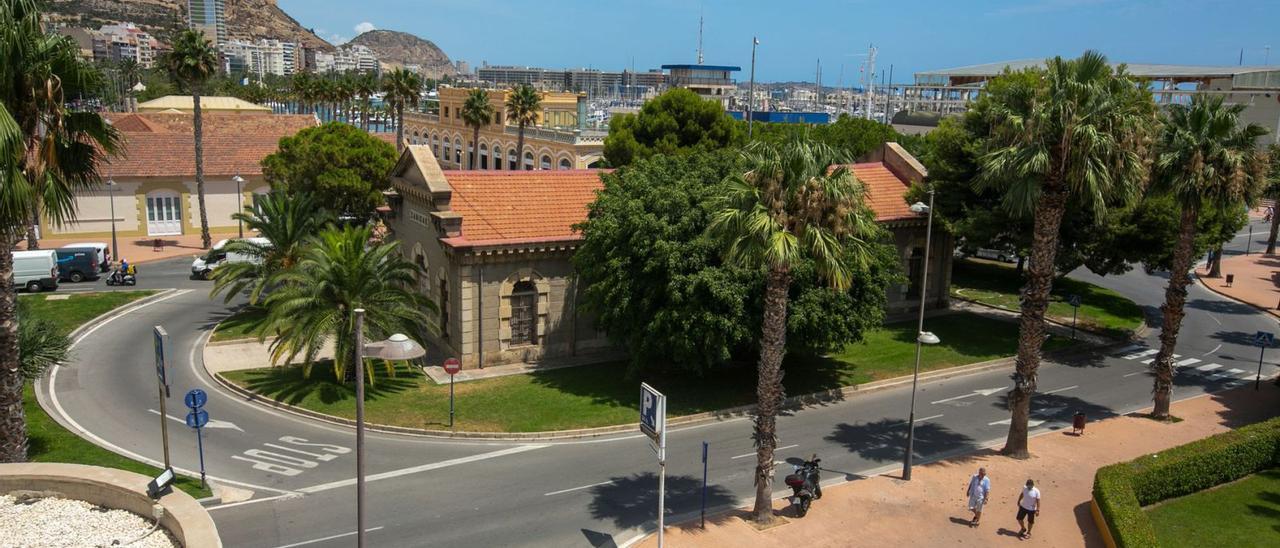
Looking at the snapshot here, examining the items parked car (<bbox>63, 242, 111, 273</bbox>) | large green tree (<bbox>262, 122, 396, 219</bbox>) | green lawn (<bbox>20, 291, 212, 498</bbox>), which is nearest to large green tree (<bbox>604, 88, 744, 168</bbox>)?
large green tree (<bbox>262, 122, 396, 219</bbox>)

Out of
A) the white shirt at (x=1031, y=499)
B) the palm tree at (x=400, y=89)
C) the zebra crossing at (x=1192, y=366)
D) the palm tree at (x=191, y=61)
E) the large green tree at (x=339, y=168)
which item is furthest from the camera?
the palm tree at (x=400, y=89)

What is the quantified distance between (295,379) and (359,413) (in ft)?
63.3

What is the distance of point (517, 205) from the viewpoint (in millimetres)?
36594

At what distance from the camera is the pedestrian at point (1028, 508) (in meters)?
21.7

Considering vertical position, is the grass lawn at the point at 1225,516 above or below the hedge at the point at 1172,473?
below

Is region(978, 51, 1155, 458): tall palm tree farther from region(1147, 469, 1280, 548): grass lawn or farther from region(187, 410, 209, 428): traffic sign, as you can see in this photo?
region(187, 410, 209, 428): traffic sign

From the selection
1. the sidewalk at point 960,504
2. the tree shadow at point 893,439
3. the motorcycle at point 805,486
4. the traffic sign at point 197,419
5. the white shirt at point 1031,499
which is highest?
the traffic sign at point 197,419

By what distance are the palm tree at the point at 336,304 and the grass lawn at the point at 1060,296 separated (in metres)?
31.0

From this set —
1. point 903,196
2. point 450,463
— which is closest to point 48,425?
point 450,463

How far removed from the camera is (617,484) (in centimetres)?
2497

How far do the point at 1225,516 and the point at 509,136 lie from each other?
81.8 metres

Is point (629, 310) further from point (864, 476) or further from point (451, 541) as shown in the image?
point (451, 541)

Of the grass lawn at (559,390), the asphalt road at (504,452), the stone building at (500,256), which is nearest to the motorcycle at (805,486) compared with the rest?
the asphalt road at (504,452)

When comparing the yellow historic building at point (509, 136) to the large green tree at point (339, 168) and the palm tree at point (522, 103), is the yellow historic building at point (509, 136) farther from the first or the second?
the large green tree at point (339, 168)
